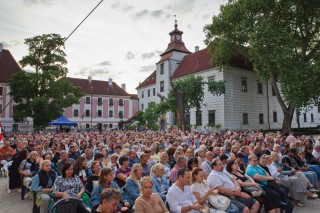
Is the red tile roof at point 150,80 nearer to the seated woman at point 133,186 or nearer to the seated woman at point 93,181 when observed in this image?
the seated woman at point 93,181

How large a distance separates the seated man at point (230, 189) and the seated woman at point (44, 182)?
355cm

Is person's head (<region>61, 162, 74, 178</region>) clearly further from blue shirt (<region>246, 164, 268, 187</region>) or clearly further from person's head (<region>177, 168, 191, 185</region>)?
blue shirt (<region>246, 164, 268, 187</region>)

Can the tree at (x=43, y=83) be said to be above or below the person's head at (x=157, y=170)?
above

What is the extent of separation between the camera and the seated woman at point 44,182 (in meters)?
5.32

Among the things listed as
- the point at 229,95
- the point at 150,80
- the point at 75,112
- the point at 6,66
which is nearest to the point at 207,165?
the point at 229,95

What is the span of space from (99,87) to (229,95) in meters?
41.8

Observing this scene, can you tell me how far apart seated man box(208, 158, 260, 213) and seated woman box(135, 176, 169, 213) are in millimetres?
1665

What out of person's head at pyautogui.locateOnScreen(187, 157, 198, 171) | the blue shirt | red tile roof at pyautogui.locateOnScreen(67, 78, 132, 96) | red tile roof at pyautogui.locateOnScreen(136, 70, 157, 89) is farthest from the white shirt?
red tile roof at pyautogui.locateOnScreen(67, 78, 132, 96)

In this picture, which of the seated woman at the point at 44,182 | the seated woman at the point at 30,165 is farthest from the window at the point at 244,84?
the seated woman at the point at 44,182

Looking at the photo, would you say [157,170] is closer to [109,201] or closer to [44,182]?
[109,201]

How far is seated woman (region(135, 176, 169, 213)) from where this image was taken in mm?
3928

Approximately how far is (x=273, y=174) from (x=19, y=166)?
7.46 m

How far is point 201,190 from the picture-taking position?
5008 mm

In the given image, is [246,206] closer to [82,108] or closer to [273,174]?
[273,174]
